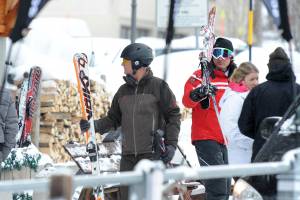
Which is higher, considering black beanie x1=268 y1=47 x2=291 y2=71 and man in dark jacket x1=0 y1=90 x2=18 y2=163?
black beanie x1=268 y1=47 x2=291 y2=71

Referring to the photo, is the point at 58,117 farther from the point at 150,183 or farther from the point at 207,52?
the point at 150,183

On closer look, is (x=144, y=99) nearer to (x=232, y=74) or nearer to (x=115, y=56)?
(x=232, y=74)

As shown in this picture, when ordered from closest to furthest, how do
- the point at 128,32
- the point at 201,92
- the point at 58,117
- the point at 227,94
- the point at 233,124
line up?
the point at 201,92 → the point at 233,124 → the point at 227,94 → the point at 58,117 → the point at 128,32

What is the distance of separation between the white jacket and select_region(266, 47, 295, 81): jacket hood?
606 mm

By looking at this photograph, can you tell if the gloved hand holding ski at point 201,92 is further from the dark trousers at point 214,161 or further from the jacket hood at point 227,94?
the dark trousers at point 214,161

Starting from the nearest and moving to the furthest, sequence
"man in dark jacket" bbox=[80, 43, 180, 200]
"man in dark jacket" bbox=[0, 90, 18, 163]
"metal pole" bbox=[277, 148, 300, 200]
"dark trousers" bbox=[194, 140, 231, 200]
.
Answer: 1. "metal pole" bbox=[277, 148, 300, 200]
2. "man in dark jacket" bbox=[80, 43, 180, 200]
3. "dark trousers" bbox=[194, 140, 231, 200]
4. "man in dark jacket" bbox=[0, 90, 18, 163]

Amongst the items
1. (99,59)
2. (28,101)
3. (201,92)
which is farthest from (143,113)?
(99,59)

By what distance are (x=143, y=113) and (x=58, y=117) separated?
5.70m

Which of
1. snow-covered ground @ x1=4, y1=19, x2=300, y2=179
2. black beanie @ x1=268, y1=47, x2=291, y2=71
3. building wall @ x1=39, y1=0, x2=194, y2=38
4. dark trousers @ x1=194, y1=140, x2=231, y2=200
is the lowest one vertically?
dark trousers @ x1=194, y1=140, x2=231, y2=200

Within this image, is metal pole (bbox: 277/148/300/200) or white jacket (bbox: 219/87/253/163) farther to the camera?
white jacket (bbox: 219/87/253/163)

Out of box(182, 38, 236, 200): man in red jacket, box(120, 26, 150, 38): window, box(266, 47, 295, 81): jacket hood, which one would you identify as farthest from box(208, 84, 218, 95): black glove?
box(120, 26, 150, 38): window

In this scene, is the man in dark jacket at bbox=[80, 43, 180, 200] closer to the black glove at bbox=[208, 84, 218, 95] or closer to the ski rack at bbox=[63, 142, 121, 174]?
the black glove at bbox=[208, 84, 218, 95]

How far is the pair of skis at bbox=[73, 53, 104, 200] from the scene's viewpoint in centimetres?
966

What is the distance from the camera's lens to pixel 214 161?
31.2ft
